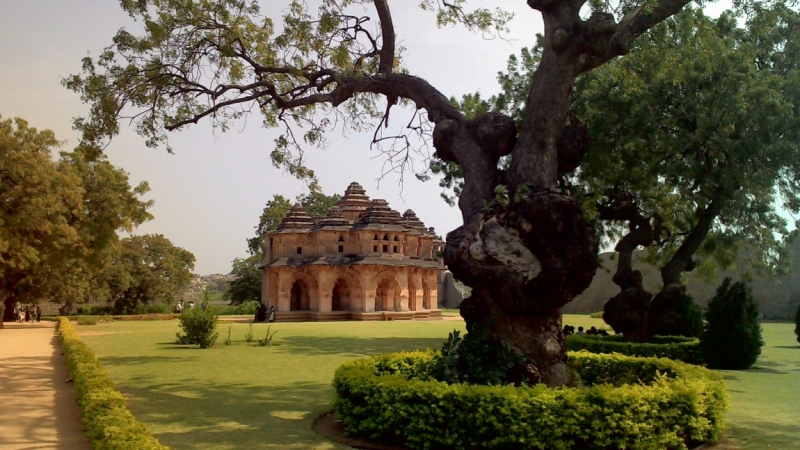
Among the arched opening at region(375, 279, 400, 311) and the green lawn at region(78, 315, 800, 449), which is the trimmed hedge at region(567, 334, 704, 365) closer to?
the green lawn at region(78, 315, 800, 449)

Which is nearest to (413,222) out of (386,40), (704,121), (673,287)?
(673,287)

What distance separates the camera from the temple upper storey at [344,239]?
127 feet

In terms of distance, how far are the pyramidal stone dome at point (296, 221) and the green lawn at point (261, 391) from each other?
20553mm

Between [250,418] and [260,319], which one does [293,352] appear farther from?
[260,319]

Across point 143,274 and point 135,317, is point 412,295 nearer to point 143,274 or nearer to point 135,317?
point 135,317

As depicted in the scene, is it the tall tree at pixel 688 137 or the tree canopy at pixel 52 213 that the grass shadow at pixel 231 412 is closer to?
the tall tree at pixel 688 137

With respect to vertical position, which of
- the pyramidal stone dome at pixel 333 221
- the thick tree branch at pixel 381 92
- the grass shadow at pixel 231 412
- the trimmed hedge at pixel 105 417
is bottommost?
the grass shadow at pixel 231 412

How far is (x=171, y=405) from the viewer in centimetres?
930

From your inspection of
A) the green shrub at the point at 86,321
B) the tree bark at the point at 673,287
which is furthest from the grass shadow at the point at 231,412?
the green shrub at the point at 86,321

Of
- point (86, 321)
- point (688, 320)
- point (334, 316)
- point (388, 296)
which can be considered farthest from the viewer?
point (388, 296)

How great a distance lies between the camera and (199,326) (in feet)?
62.0

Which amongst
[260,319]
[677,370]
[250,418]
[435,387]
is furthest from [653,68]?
[260,319]

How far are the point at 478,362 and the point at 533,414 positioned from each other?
1.47 metres

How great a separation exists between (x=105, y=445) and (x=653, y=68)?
9680 mm
